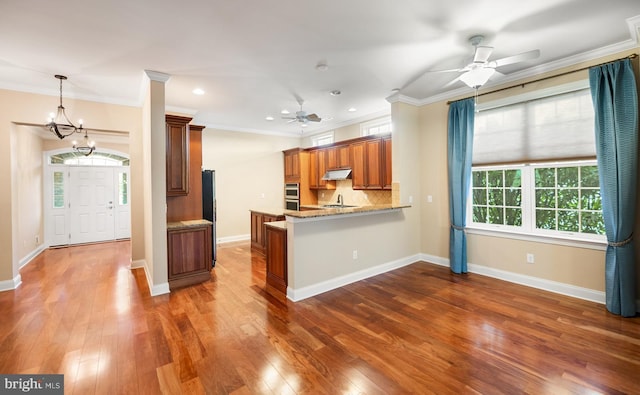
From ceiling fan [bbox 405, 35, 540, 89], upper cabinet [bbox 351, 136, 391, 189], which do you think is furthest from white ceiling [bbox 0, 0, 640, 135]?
upper cabinet [bbox 351, 136, 391, 189]

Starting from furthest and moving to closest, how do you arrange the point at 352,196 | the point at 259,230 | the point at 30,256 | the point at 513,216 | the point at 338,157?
the point at 352,196
the point at 338,157
the point at 259,230
the point at 30,256
the point at 513,216

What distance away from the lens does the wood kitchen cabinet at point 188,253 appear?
3895mm

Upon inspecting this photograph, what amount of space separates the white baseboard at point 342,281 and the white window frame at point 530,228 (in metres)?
1.26

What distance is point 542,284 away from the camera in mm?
3623

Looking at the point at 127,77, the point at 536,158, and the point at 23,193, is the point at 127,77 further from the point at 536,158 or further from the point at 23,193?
the point at 536,158

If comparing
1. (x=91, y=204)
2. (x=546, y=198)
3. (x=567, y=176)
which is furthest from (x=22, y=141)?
(x=567, y=176)

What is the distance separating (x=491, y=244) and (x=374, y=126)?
3391mm

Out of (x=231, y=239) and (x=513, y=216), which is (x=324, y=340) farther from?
(x=231, y=239)

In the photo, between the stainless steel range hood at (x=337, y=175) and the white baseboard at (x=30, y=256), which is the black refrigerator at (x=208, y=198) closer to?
the stainless steel range hood at (x=337, y=175)

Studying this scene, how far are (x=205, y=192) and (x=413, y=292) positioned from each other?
3.84m

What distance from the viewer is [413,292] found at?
3.61m

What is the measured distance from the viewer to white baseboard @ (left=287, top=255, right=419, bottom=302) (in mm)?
3447

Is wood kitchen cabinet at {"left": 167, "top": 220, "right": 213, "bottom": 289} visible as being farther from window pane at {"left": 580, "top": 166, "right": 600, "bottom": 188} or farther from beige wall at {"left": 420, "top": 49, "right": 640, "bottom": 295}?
window pane at {"left": 580, "top": 166, "right": 600, "bottom": 188}

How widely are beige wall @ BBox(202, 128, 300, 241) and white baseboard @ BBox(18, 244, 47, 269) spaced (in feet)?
11.1
